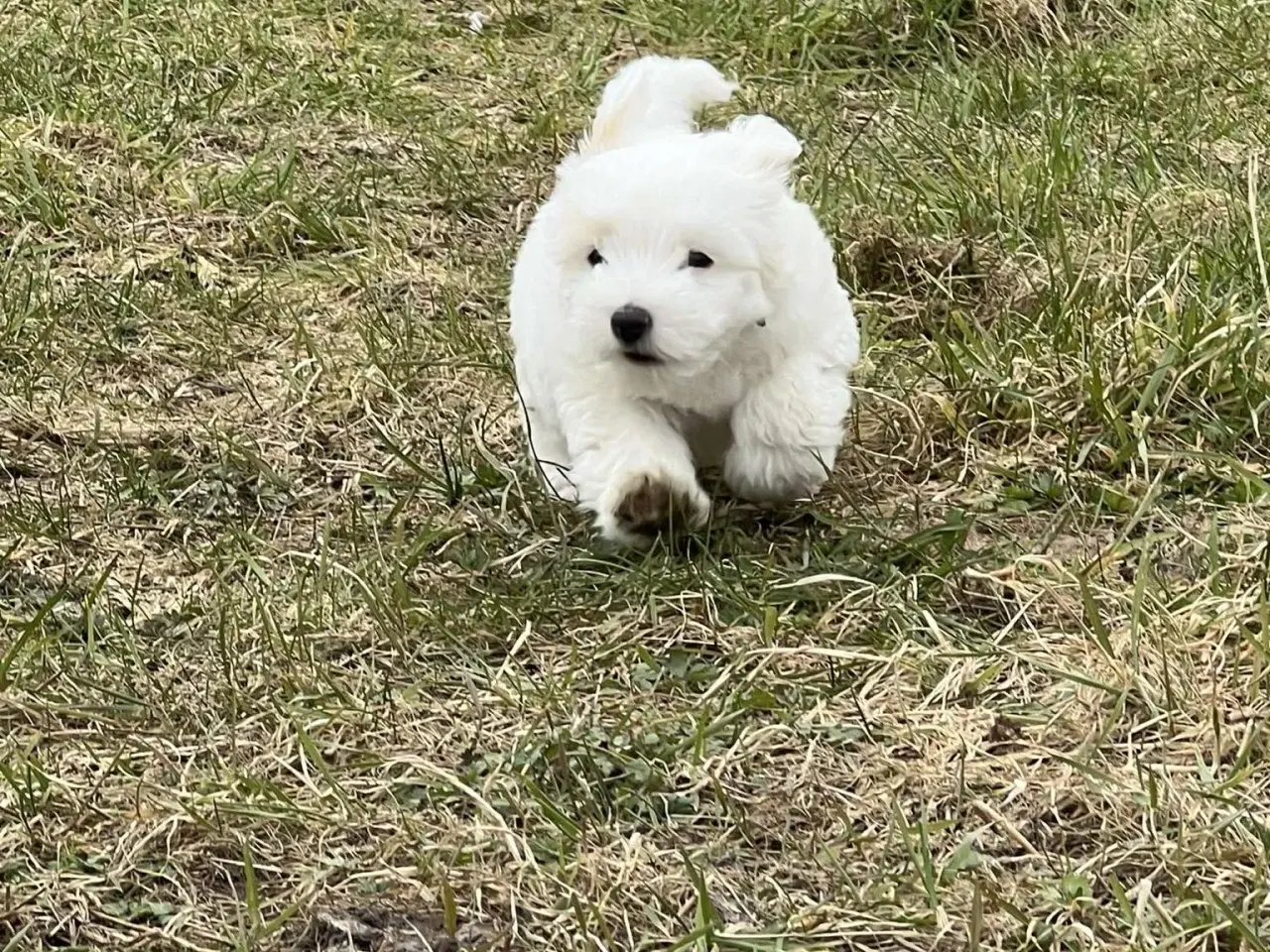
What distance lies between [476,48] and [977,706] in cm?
421

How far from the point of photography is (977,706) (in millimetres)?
2619

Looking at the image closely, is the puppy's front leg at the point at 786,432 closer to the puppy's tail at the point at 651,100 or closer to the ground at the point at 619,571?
the ground at the point at 619,571

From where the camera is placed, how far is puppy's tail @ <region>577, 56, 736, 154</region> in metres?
3.17

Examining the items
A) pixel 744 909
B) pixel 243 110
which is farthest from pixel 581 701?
pixel 243 110

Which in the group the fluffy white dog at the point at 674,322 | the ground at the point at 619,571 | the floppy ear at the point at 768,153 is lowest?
the ground at the point at 619,571

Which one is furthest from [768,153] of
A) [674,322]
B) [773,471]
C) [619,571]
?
[619,571]

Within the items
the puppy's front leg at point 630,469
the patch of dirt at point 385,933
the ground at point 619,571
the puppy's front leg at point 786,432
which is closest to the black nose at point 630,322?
the puppy's front leg at point 630,469

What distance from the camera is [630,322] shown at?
9.09 ft

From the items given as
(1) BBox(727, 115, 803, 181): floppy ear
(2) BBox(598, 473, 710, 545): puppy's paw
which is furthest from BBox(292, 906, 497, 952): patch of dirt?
(1) BBox(727, 115, 803, 181): floppy ear

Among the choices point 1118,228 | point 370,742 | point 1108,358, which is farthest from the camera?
point 1118,228

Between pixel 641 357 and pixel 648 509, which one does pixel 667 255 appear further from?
pixel 648 509

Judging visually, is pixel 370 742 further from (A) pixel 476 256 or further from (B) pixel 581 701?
(A) pixel 476 256

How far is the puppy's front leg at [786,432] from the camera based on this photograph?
9.86 ft

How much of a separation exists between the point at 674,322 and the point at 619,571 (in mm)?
511
